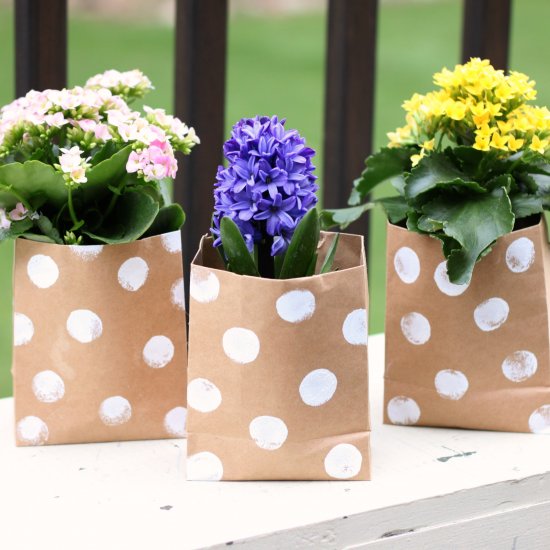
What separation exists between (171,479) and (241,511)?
95 millimetres

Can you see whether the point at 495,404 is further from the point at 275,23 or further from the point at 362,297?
the point at 275,23

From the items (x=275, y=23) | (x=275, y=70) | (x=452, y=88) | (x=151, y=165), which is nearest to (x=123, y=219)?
(x=151, y=165)

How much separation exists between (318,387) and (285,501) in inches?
4.1

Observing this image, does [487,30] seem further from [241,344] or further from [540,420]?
[241,344]

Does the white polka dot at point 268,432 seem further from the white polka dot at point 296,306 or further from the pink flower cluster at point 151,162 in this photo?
the pink flower cluster at point 151,162

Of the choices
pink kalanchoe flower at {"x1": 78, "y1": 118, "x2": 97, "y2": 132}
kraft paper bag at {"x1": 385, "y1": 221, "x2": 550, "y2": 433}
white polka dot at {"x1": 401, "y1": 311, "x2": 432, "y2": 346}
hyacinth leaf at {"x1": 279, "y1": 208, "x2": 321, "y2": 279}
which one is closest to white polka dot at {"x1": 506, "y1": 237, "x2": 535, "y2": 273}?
kraft paper bag at {"x1": 385, "y1": 221, "x2": 550, "y2": 433}

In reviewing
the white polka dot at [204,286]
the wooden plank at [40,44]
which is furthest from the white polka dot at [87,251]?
the wooden plank at [40,44]

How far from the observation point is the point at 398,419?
1013 mm

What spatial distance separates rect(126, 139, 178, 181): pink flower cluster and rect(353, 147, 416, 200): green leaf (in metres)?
0.27

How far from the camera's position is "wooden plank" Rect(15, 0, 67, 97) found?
4.34 ft

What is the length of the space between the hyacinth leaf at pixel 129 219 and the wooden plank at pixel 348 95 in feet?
2.35

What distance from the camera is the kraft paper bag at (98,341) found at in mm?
890

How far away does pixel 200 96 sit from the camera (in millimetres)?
1462

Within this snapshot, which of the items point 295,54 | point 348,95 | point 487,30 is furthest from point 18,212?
point 295,54
